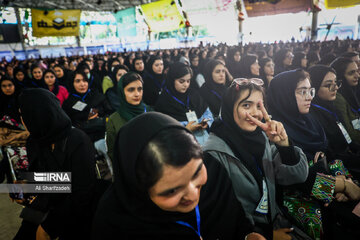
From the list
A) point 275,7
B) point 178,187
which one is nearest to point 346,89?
point 178,187

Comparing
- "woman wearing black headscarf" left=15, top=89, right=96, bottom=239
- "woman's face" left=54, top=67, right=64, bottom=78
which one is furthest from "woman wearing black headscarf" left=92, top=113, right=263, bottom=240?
"woman's face" left=54, top=67, right=64, bottom=78

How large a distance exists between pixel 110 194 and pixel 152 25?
10.2 metres

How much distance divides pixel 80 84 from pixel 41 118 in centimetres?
227

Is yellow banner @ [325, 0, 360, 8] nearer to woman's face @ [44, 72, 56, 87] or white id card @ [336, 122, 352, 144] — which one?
white id card @ [336, 122, 352, 144]

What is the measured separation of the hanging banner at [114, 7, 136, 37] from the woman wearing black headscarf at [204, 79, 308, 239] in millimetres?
10720

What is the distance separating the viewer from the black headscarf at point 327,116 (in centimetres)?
226

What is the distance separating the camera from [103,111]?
3.95 m

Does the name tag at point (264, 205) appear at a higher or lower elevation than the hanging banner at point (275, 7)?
lower

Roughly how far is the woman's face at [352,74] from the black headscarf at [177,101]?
1.96 m

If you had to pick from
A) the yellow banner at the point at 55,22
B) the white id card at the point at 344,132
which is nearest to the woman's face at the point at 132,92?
the white id card at the point at 344,132

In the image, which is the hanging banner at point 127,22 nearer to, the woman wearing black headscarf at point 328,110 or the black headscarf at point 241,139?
the woman wearing black headscarf at point 328,110

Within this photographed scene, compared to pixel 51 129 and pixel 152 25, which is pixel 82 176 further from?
pixel 152 25

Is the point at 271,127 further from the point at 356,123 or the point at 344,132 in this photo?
the point at 356,123

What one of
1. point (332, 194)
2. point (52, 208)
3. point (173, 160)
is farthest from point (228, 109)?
point (52, 208)
